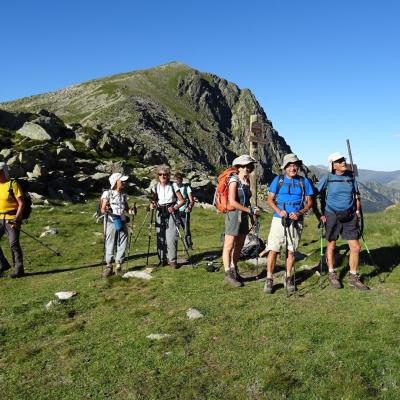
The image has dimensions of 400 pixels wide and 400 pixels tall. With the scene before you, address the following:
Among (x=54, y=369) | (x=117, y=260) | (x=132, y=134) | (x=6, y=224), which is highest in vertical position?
(x=132, y=134)

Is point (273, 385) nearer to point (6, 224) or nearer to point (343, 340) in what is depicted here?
point (343, 340)

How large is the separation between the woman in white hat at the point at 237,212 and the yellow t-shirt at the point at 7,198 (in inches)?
269

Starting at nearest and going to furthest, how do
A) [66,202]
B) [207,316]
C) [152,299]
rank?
[207,316]
[152,299]
[66,202]

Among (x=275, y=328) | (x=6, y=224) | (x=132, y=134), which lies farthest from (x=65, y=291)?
(x=132, y=134)

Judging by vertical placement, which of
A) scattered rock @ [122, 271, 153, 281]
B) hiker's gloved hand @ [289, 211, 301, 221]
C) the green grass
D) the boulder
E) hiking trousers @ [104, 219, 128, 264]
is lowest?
the green grass

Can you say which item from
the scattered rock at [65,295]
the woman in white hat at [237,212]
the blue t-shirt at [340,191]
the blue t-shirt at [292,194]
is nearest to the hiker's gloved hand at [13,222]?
the scattered rock at [65,295]

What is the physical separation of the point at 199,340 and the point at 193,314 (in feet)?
4.10

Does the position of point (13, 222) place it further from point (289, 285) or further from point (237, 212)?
point (289, 285)

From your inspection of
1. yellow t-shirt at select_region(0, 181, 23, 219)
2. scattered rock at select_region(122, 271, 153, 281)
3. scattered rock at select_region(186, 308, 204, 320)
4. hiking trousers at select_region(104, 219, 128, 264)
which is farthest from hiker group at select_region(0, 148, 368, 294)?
yellow t-shirt at select_region(0, 181, 23, 219)

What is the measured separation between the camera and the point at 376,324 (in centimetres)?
786

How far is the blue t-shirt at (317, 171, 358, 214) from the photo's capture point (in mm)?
10352

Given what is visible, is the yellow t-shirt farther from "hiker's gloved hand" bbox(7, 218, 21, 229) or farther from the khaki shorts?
the khaki shorts

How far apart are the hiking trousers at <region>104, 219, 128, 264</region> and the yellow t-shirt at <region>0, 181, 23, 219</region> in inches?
120

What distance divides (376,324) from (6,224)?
1085cm
